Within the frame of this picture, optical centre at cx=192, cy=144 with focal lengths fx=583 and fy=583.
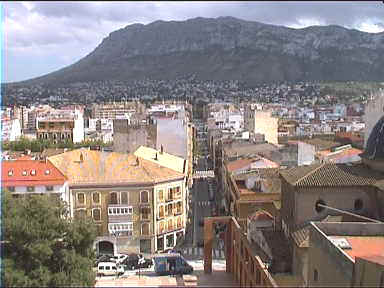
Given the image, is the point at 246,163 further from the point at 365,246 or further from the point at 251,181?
the point at 365,246

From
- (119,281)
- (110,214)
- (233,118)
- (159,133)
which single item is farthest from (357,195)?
(233,118)

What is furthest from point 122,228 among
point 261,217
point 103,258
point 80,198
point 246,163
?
point 246,163

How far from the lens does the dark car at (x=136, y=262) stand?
130ft

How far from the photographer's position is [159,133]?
60.8 m

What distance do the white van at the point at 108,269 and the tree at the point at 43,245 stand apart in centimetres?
995

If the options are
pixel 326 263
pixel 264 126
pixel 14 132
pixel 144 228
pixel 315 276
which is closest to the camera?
pixel 326 263

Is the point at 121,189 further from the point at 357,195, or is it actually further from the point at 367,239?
the point at 367,239

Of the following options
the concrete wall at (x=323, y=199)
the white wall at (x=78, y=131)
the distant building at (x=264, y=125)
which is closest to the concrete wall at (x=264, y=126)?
the distant building at (x=264, y=125)

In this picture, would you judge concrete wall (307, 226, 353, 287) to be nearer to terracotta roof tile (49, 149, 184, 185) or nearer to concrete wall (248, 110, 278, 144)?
terracotta roof tile (49, 149, 184, 185)

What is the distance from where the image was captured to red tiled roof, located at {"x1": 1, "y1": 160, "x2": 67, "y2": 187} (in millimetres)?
41531

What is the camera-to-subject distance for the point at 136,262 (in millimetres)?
40281

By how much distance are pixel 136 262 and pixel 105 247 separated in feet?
15.6

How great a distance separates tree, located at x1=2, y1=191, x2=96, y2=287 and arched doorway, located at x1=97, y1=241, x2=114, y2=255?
16.2 metres

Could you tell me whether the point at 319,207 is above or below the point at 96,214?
above
